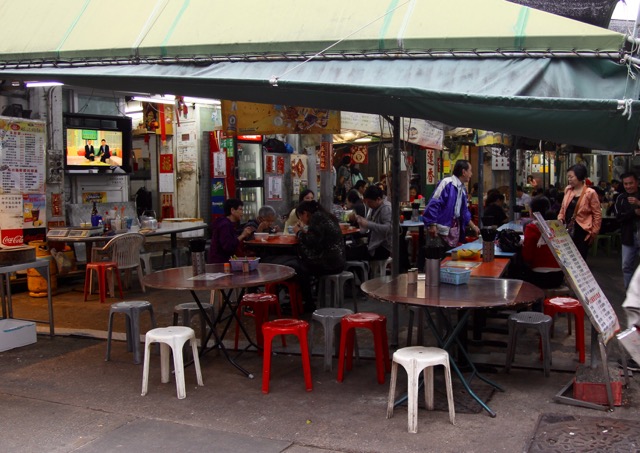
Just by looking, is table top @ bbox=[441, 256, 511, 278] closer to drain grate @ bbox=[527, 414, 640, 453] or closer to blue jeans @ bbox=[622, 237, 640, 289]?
drain grate @ bbox=[527, 414, 640, 453]

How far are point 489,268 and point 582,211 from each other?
255cm

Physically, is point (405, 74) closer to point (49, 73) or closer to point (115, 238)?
point (49, 73)

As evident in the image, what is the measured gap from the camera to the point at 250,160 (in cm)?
1468

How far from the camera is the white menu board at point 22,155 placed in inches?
391

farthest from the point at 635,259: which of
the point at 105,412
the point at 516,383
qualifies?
the point at 105,412

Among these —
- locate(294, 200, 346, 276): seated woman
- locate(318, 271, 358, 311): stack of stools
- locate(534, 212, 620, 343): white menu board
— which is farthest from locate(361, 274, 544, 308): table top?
locate(318, 271, 358, 311): stack of stools

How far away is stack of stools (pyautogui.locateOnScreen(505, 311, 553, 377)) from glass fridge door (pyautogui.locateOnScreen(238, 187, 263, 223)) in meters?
9.23

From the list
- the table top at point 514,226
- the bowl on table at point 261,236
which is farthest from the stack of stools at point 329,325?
the table top at point 514,226

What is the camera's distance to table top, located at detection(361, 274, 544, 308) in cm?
467

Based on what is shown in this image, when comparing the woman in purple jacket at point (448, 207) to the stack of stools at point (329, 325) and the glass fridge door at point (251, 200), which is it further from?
the glass fridge door at point (251, 200)

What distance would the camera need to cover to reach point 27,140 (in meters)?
10.3

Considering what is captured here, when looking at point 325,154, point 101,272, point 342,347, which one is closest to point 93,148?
point 101,272

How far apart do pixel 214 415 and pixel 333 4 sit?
3.38 m

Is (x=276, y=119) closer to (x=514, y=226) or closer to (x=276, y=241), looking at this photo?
(x=276, y=241)
